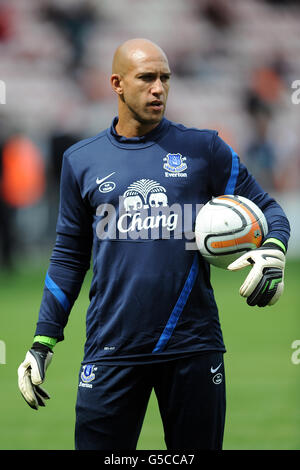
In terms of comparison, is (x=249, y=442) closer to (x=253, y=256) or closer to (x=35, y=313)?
(x=253, y=256)

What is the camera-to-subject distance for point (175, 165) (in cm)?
471

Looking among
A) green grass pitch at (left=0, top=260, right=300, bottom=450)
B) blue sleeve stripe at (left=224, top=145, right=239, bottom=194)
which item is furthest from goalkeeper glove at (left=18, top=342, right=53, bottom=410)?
green grass pitch at (left=0, top=260, right=300, bottom=450)

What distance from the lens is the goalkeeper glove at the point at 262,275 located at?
4.36 meters

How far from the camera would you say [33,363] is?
480cm

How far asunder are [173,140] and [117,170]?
1.11 ft

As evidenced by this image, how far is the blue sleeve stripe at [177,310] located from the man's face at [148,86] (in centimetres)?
80

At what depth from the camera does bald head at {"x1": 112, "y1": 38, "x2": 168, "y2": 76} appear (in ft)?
15.5

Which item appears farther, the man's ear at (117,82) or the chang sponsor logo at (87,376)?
the man's ear at (117,82)

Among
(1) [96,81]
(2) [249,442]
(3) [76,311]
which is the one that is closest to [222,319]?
(3) [76,311]

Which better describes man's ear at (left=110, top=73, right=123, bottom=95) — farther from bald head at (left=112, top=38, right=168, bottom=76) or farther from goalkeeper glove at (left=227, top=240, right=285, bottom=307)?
goalkeeper glove at (left=227, top=240, right=285, bottom=307)

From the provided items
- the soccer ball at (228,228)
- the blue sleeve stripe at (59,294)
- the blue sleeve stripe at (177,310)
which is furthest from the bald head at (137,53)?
the blue sleeve stripe at (59,294)

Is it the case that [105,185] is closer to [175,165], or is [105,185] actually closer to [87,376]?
[175,165]

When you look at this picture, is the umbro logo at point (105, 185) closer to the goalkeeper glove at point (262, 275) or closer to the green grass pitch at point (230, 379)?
the goalkeeper glove at point (262, 275)

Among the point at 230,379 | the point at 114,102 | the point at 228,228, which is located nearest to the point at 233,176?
the point at 228,228
